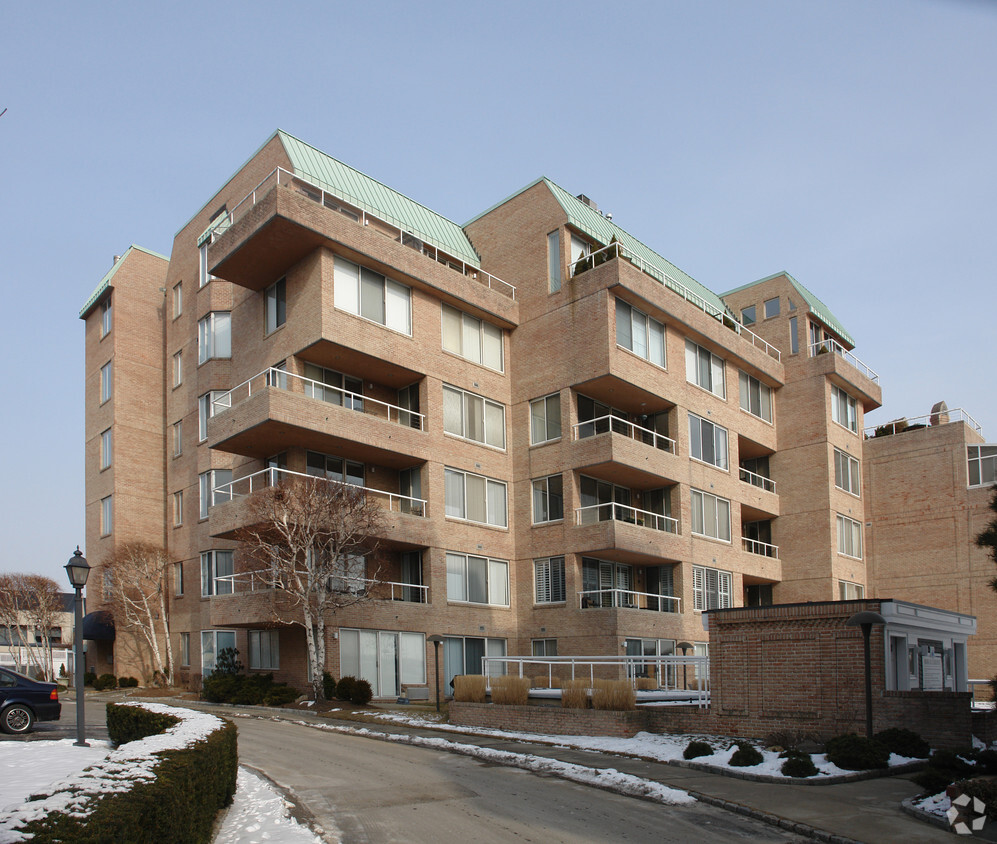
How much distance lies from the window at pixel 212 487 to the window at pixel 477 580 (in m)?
8.96

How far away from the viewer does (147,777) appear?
8.26 metres

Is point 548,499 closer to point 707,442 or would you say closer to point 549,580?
point 549,580

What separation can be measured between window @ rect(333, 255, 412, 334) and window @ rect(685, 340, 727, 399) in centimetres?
1294

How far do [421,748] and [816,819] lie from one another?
9640 mm

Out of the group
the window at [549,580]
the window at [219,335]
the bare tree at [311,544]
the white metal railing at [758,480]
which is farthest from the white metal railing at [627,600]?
the window at [219,335]

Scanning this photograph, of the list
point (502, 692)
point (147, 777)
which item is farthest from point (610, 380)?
point (147, 777)

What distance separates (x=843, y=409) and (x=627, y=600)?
17.5 metres

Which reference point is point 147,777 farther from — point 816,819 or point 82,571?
point 82,571

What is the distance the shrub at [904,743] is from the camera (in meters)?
16.9

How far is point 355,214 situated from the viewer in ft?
114

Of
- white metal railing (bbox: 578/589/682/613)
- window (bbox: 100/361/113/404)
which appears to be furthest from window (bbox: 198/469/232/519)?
white metal railing (bbox: 578/589/682/613)

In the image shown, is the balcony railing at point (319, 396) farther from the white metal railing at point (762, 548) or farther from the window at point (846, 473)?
the window at point (846, 473)

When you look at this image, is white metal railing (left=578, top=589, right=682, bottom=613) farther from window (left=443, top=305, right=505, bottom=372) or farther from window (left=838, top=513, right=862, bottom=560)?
window (left=838, top=513, right=862, bottom=560)

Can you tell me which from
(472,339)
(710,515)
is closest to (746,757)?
(472,339)
